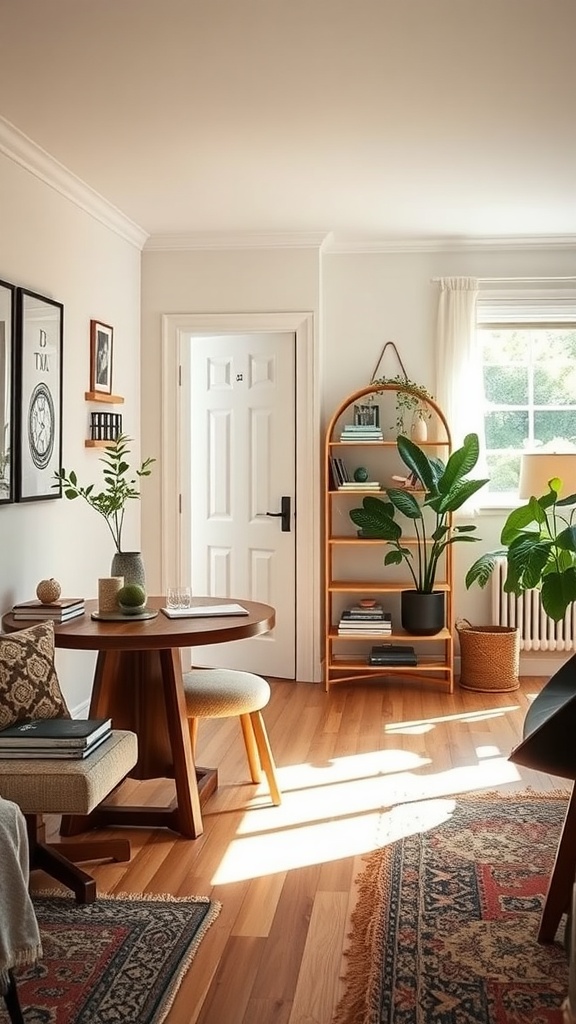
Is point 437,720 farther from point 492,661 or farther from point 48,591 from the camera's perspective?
point 48,591

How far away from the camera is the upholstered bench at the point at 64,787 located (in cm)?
277

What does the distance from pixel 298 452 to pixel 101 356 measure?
133 centimetres

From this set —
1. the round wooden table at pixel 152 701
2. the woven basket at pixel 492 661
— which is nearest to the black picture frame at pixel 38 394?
the round wooden table at pixel 152 701

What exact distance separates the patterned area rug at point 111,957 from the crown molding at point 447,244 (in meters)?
4.13

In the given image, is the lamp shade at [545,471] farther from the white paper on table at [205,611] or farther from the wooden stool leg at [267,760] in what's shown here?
the wooden stool leg at [267,760]

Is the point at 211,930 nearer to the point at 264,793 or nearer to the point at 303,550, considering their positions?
the point at 264,793

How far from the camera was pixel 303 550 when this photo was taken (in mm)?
6086

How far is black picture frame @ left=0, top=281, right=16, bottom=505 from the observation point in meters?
4.07

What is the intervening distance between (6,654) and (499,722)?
2.84 meters

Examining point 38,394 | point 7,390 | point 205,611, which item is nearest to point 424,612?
point 205,611

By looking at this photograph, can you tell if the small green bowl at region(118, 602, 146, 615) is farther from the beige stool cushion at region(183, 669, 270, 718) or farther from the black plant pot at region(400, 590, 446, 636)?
the black plant pot at region(400, 590, 446, 636)

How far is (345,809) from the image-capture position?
3.84 metres

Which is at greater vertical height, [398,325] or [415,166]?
[415,166]

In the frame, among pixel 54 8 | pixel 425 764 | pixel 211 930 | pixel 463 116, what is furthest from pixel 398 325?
pixel 211 930
